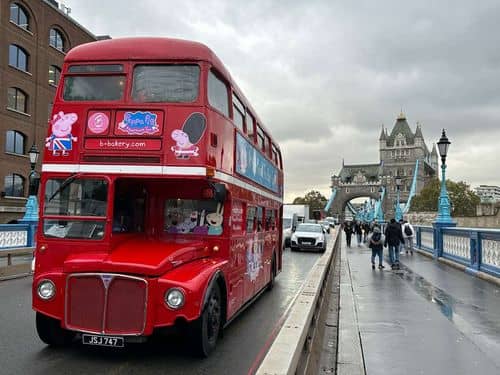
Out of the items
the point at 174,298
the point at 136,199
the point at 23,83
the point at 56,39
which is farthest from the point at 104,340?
the point at 56,39

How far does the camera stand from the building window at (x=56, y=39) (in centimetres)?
3975

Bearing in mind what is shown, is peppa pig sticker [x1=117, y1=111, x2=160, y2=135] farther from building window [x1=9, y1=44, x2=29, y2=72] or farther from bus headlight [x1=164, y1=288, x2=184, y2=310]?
building window [x1=9, y1=44, x2=29, y2=72]

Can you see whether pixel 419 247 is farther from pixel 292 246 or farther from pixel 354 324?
pixel 354 324

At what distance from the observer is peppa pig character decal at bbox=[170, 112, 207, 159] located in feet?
19.7

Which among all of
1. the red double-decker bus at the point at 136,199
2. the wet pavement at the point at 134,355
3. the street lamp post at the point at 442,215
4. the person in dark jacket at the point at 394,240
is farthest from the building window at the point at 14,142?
the red double-decker bus at the point at 136,199

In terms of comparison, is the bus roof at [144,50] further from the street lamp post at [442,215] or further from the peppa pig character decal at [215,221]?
the street lamp post at [442,215]

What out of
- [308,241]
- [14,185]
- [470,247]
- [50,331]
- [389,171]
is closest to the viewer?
[50,331]

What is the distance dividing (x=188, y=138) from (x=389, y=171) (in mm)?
172205

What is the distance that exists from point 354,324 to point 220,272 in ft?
8.83

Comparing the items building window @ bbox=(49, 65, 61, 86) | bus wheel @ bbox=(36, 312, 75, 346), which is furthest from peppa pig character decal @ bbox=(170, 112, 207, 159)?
building window @ bbox=(49, 65, 61, 86)

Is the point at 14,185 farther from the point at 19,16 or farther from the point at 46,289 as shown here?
the point at 46,289

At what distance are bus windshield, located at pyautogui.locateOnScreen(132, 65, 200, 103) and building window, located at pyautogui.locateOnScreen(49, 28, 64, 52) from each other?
37.8 metres

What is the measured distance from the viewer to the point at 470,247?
14.4 m

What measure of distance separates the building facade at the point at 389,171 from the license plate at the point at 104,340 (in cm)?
15693
